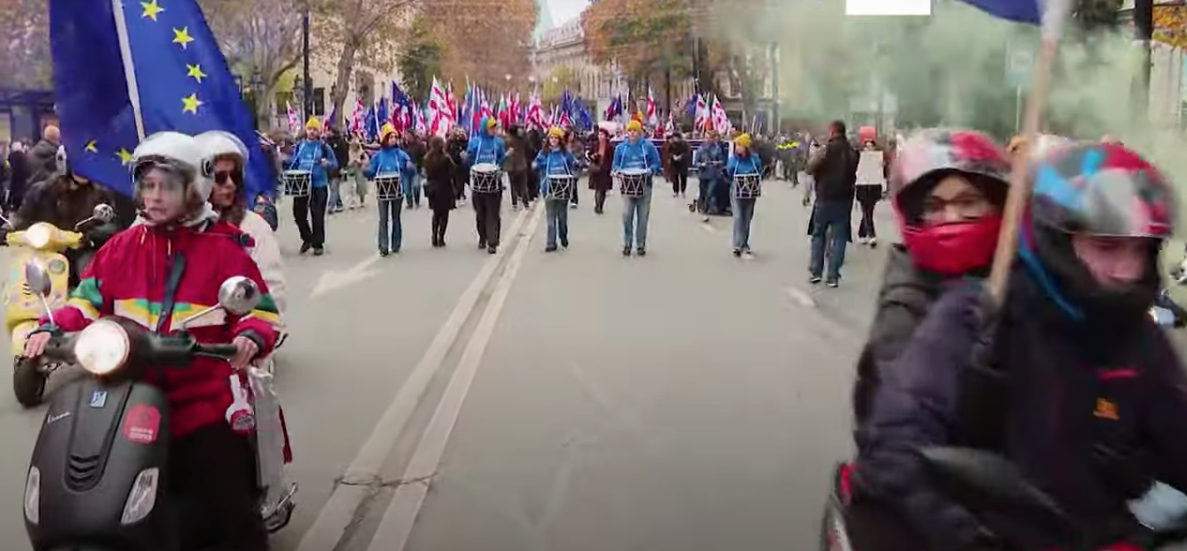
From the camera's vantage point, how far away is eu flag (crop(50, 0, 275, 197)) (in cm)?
546

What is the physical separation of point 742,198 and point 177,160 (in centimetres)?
1331

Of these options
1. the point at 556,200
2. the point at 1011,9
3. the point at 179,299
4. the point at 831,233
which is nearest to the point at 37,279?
the point at 179,299

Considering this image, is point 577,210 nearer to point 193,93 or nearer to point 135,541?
point 193,93

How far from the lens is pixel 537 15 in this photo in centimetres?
7788

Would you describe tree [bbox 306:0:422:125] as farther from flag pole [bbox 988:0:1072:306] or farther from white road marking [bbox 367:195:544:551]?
flag pole [bbox 988:0:1072:306]

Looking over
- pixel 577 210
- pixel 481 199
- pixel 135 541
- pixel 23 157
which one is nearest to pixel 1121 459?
pixel 135 541

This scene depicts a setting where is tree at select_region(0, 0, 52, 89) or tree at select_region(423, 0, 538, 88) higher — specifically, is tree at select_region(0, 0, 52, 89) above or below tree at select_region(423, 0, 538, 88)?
below

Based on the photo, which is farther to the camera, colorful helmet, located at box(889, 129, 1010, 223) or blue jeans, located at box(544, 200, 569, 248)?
blue jeans, located at box(544, 200, 569, 248)

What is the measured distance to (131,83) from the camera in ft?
18.5

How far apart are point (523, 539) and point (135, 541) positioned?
230cm

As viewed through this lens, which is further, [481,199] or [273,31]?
[273,31]

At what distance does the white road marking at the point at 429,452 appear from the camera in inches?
224

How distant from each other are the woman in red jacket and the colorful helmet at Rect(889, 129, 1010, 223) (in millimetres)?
1902

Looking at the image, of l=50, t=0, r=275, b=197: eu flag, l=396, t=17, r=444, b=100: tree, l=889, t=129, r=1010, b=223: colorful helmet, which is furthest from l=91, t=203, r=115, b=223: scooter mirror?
l=396, t=17, r=444, b=100: tree
